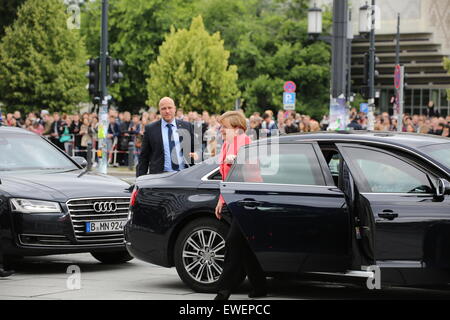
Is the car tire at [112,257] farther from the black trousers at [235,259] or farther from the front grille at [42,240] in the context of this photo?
the black trousers at [235,259]

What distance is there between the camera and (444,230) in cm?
809

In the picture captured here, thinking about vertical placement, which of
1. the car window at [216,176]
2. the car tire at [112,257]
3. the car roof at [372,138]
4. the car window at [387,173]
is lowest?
the car tire at [112,257]

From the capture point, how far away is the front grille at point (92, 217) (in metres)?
10.9

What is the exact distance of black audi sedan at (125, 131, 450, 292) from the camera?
8203mm

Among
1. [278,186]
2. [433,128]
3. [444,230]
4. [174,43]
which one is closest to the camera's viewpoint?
[444,230]

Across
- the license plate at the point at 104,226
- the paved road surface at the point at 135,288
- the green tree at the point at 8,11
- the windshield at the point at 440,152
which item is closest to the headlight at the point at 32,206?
the license plate at the point at 104,226

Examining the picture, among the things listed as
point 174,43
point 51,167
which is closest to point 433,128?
point 51,167

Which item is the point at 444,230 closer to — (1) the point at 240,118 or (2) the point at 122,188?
(1) the point at 240,118

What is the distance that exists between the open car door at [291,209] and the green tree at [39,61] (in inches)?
1749

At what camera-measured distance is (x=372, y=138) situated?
8.82 m

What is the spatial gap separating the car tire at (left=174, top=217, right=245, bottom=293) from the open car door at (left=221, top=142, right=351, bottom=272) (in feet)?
1.82

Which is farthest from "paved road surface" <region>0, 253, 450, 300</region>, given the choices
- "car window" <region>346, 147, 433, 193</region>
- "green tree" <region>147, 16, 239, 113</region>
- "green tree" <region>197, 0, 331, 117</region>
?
"green tree" <region>197, 0, 331, 117</region>

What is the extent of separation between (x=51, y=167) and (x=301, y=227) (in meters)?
4.53

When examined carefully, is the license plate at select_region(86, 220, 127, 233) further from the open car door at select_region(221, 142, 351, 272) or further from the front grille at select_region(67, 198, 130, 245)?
the open car door at select_region(221, 142, 351, 272)
